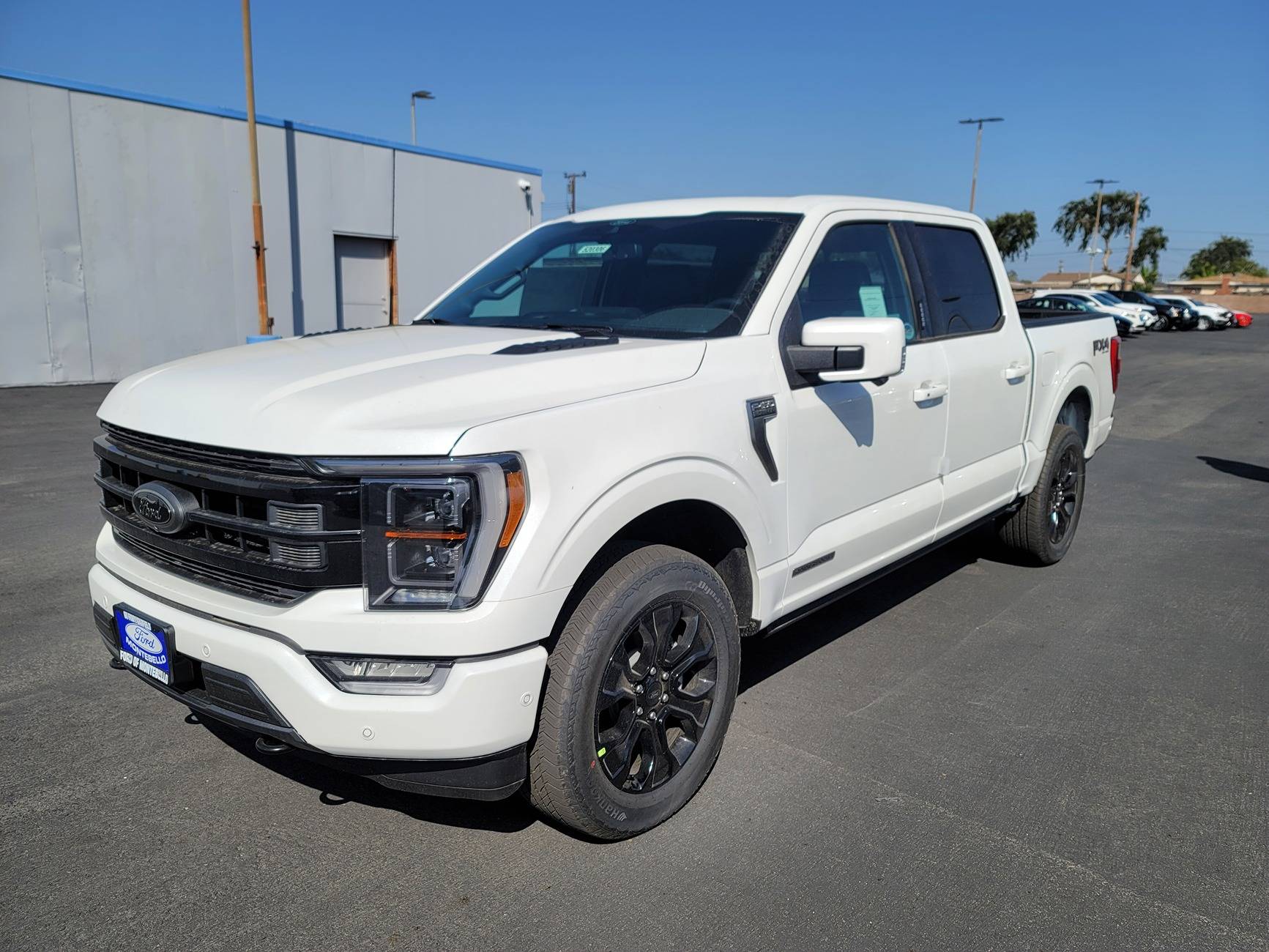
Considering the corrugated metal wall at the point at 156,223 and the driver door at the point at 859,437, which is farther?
the corrugated metal wall at the point at 156,223

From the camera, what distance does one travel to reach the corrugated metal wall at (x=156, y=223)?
15.8 metres

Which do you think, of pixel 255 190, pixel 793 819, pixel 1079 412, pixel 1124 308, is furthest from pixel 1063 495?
pixel 1124 308

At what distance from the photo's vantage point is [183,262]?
58.7 feet

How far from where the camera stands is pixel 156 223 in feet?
56.9

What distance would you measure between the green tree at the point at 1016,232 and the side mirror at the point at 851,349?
88.6m

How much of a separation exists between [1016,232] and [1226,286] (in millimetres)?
21747

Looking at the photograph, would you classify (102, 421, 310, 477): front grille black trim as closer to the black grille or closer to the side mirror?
the black grille

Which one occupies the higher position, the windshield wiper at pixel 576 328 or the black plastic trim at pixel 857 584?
the windshield wiper at pixel 576 328

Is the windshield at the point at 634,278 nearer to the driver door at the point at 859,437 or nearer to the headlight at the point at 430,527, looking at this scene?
the driver door at the point at 859,437

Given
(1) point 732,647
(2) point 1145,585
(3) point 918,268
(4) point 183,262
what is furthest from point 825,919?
(4) point 183,262

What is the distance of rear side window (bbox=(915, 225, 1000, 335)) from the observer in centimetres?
445

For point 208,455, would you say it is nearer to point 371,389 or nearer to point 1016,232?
point 371,389

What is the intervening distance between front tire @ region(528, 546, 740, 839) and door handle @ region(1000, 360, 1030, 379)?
93.3 inches

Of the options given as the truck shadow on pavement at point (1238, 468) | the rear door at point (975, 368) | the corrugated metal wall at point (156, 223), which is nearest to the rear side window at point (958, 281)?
the rear door at point (975, 368)
